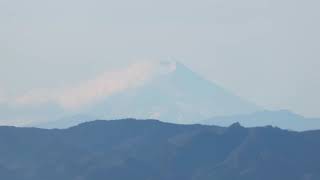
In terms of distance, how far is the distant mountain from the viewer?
135000 millimetres

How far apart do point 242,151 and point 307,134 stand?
1579 centimetres

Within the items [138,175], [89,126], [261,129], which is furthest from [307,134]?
[89,126]

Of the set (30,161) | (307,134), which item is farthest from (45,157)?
(307,134)

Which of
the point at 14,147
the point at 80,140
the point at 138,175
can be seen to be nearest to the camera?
the point at 138,175

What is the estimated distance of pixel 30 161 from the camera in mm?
141500

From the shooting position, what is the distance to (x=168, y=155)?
14150cm

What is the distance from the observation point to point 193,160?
463 feet

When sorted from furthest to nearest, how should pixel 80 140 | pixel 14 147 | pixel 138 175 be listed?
pixel 80 140, pixel 14 147, pixel 138 175

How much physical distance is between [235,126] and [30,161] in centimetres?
3891

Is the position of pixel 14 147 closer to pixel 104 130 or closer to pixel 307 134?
pixel 104 130

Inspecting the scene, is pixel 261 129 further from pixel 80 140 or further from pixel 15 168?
pixel 15 168

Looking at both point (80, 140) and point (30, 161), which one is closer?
point (30, 161)

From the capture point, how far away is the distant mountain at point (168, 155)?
135 m

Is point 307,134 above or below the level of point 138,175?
above
